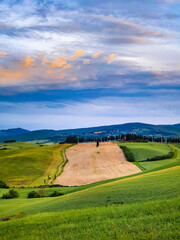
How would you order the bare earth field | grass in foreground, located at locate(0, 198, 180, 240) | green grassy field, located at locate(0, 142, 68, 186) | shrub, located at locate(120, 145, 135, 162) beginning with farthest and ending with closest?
1. shrub, located at locate(120, 145, 135, 162)
2. green grassy field, located at locate(0, 142, 68, 186)
3. the bare earth field
4. grass in foreground, located at locate(0, 198, 180, 240)

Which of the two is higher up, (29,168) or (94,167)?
(94,167)

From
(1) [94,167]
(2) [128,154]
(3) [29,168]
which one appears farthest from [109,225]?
(2) [128,154]

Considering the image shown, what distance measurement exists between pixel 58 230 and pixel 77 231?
143 centimetres

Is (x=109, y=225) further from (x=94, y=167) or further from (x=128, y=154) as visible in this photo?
(x=128, y=154)

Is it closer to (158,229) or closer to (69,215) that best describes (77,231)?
(69,215)

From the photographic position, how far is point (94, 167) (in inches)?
4353

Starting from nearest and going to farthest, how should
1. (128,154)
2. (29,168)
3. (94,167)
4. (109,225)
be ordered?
(109,225) → (94,167) → (29,168) → (128,154)

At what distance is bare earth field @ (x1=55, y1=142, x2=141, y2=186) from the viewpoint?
88188mm

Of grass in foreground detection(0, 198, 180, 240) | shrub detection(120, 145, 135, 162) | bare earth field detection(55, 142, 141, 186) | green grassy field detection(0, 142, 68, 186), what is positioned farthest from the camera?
shrub detection(120, 145, 135, 162)

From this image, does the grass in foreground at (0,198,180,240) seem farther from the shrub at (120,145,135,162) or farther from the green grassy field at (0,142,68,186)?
the shrub at (120,145,135,162)

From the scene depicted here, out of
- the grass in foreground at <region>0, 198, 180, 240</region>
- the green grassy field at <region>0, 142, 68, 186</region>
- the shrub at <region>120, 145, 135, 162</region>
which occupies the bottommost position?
the green grassy field at <region>0, 142, 68, 186</region>

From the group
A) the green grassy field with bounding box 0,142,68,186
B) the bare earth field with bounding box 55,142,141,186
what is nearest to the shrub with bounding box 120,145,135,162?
the bare earth field with bounding box 55,142,141,186

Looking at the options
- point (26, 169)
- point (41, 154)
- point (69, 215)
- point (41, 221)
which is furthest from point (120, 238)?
point (41, 154)

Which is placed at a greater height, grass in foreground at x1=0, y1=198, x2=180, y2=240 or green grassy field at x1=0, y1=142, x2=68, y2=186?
grass in foreground at x1=0, y1=198, x2=180, y2=240
